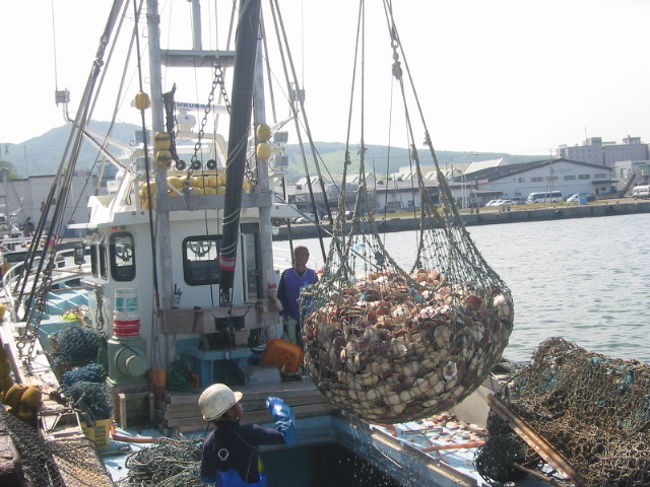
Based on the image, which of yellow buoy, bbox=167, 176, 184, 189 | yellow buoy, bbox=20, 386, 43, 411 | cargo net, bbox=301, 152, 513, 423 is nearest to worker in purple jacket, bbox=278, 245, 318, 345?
yellow buoy, bbox=167, 176, 184, 189

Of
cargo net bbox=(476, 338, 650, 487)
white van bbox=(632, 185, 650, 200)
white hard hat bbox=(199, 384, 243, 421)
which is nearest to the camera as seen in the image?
white hard hat bbox=(199, 384, 243, 421)

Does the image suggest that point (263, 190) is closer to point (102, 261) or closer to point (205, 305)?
point (205, 305)

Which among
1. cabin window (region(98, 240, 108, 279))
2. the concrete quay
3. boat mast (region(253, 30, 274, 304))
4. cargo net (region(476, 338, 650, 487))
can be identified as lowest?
the concrete quay

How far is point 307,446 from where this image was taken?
848 cm

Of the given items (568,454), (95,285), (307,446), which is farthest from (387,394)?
(95,285)

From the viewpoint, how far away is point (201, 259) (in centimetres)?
977

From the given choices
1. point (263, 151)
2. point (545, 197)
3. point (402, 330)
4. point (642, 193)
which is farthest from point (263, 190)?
point (545, 197)

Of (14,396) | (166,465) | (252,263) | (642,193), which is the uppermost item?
(252,263)

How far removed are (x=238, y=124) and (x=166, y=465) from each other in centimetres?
314

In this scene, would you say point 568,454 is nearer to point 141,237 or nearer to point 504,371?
point 504,371

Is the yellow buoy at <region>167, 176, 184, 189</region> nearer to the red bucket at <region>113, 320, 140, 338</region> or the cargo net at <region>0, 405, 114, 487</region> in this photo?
the red bucket at <region>113, 320, 140, 338</region>

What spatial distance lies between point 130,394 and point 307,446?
6.57 feet

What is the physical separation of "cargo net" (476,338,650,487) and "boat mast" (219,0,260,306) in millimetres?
2967

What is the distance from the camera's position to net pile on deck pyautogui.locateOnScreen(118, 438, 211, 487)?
684cm
